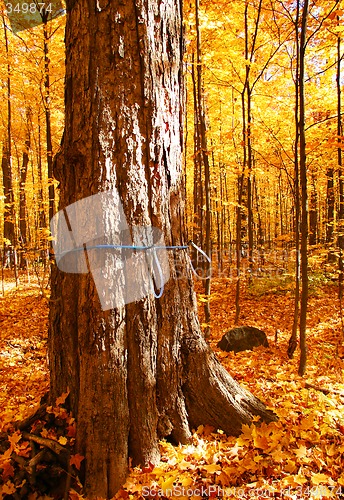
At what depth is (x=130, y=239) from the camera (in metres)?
2.16

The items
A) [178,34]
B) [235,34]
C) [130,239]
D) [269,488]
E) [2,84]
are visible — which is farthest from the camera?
[2,84]

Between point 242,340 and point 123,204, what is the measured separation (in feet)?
13.2

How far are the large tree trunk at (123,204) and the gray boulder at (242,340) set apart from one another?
3.04 m

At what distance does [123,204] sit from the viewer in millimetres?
2146

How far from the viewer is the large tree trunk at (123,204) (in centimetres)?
207

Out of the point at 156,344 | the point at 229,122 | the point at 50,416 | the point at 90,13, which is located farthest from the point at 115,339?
the point at 229,122

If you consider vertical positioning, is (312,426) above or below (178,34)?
below

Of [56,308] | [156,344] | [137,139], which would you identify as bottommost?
[156,344]

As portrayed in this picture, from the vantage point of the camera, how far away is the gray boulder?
208 inches

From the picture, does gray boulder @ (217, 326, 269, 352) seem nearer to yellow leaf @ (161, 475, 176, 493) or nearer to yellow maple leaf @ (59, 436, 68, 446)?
yellow leaf @ (161, 475, 176, 493)

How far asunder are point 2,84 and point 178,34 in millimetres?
10592

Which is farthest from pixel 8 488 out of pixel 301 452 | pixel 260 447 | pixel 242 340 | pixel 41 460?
pixel 242 340

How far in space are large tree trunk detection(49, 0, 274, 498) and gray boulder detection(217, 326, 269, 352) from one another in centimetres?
304

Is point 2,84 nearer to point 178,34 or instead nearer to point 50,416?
point 178,34
